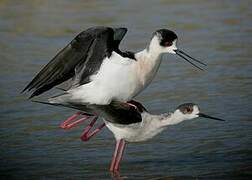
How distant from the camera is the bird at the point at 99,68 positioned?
7.95 m

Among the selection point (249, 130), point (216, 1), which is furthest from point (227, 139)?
point (216, 1)

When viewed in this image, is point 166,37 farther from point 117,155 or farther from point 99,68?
point 117,155

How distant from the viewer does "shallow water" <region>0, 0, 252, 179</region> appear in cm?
795

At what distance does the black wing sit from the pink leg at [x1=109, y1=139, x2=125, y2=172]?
24.4 inches

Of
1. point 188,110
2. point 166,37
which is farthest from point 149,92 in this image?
point 188,110

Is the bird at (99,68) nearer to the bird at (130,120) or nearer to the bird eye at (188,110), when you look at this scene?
the bird at (130,120)

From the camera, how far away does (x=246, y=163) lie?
310 inches

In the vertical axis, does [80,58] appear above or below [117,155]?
above

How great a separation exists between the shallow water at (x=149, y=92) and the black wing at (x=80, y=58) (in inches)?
26.7

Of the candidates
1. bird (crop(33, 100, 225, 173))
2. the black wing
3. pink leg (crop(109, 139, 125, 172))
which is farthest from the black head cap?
Result: pink leg (crop(109, 139, 125, 172))

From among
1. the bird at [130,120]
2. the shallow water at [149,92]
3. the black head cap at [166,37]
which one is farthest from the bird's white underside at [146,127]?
the black head cap at [166,37]

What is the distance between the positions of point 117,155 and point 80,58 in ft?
2.92

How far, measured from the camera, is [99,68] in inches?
317

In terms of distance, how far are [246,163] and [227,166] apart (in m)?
0.18
